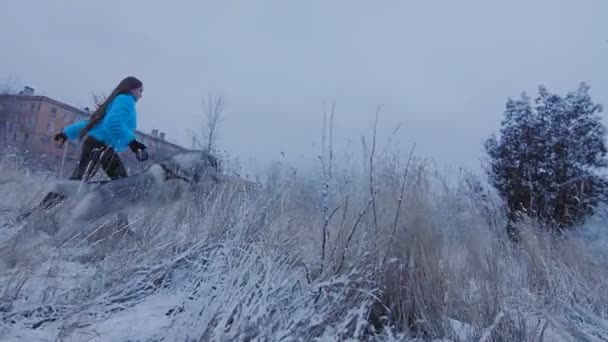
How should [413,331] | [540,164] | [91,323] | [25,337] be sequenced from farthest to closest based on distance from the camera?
[540,164]
[413,331]
[91,323]
[25,337]

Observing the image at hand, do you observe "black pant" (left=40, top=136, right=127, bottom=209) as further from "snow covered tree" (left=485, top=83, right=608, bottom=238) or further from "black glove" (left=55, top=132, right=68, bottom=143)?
"snow covered tree" (left=485, top=83, right=608, bottom=238)

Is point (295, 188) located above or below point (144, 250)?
above

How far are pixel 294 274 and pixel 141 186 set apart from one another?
132 cm

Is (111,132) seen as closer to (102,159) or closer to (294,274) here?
(102,159)

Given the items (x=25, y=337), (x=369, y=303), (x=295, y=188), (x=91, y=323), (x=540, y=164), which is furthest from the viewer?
(x=540, y=164)

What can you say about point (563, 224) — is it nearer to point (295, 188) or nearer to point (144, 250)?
point (295, 188)

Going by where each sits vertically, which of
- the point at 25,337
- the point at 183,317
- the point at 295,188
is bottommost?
the point at 25,337

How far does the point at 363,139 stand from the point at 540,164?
34.3 feet

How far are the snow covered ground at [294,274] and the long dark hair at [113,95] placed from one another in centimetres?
70

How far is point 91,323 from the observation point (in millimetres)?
1443

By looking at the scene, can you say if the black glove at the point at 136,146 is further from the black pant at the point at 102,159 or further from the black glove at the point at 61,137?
the black glove at the point at 61,137

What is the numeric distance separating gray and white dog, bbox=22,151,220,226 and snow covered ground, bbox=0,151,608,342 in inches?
4.0

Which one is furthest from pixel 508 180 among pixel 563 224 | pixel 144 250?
pixel 144 250

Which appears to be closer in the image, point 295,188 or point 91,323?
point 91,323
